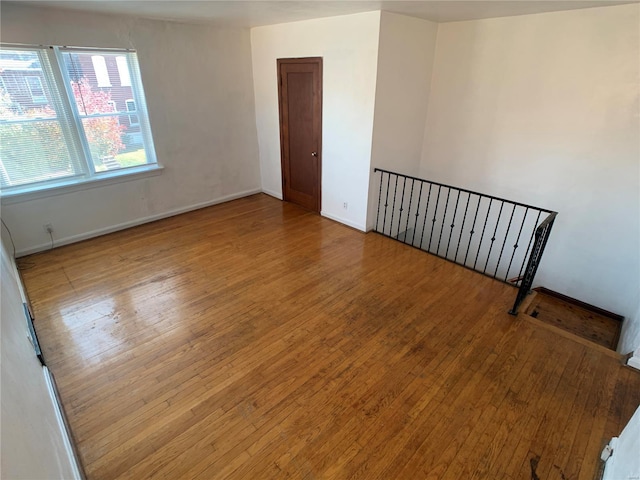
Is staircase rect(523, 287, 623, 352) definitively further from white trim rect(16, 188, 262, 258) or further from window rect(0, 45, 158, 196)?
window rect(0, 45, 158, 196)

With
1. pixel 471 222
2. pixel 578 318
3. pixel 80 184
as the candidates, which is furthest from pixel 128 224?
pixel 578 318

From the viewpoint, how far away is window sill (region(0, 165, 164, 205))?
3744mm

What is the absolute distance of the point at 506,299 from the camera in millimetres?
3283

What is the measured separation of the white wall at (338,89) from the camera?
3.91 m

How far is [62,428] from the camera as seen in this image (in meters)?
1.99

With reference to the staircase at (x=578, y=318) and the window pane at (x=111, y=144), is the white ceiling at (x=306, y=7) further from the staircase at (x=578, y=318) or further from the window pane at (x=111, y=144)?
the staircase at (x=578, y=318)

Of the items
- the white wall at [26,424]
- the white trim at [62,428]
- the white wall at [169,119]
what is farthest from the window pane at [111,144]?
the white wall at [26,424]

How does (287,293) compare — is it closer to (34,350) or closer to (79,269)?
(34,350)

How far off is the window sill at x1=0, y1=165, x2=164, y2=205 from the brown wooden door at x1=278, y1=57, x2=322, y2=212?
76.3 inches

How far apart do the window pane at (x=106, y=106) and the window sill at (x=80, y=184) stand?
0.11m

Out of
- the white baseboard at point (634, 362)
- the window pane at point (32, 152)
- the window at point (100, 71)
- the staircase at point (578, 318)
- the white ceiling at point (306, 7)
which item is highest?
the white ceiling at point (306, 7)

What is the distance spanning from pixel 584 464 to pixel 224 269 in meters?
3.32

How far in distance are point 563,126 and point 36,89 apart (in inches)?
231

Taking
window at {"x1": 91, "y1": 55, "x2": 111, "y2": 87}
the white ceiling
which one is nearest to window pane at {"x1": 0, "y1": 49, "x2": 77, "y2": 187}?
window at {"x1": 91, "y1": 55, "x2": 111, "y2": 87}
